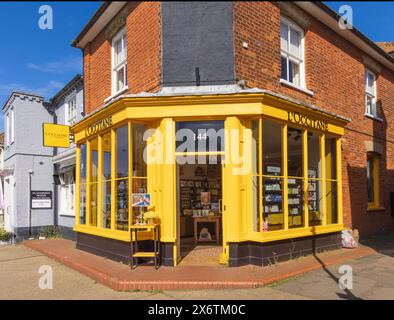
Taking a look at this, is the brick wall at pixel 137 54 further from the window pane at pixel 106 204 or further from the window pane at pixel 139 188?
the window pane at pixel 106 204

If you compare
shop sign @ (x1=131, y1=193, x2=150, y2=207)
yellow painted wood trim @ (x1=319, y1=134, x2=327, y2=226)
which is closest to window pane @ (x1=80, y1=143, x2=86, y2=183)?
shop sign @ (x1=131, y1=193, x2=150, y2=207)

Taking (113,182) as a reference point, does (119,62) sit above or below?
above

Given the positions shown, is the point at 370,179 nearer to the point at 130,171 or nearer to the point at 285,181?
the point at 285,181

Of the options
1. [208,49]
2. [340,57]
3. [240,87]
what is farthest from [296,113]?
[340,57]

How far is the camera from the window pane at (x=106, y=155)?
402 inches

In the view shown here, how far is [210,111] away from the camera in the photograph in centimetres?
865

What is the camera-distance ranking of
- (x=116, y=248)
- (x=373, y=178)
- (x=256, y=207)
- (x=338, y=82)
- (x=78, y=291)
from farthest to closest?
(x=373, y=178)
(x=338, y=82)
(x=116, y=248)
(x=256, y=207)
(x=78, y=291)

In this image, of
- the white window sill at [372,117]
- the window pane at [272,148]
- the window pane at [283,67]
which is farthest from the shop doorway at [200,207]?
the white window sill at [372,117]

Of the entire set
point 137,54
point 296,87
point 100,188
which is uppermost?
point 137,54

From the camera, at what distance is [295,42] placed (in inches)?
430

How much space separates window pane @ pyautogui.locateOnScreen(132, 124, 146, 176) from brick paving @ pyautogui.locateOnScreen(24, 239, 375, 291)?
2.05 metres

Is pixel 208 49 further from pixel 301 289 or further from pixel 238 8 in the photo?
pixel 301 289

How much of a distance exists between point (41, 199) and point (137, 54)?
986cm

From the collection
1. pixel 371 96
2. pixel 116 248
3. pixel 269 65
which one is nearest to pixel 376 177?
pixel 371 96
